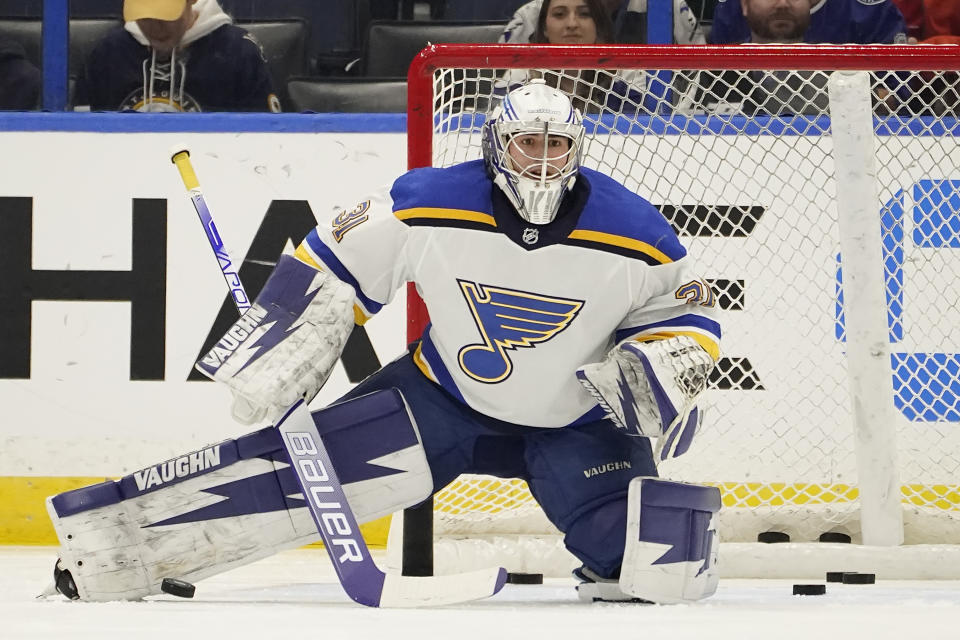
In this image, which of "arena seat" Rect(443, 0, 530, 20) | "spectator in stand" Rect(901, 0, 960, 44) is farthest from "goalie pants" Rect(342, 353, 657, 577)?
"spectator in stand" Rect(901, 0, 960, 44)

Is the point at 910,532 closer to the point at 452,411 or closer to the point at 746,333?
the point at 746,333

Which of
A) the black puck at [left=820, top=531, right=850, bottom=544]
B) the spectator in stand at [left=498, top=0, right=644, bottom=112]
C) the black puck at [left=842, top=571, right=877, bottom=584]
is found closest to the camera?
the black puck at [left=842, top=571, right=877, bottom=584]

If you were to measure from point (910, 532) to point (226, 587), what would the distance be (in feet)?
5.15

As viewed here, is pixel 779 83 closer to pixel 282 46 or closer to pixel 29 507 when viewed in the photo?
pixel 282 46

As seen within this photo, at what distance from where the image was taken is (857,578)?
9.30 feet

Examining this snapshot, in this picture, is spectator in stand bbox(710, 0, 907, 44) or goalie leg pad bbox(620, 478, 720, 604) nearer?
goalie leg pad bbox(620, 478, 720, 604)

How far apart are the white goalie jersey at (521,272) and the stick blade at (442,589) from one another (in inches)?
14.5

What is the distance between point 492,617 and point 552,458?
59cm

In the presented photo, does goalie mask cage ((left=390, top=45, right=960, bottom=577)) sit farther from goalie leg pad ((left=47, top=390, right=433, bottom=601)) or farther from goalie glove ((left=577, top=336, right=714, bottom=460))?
goalie glove ((left=577, top=336, right=714, bottom=460))

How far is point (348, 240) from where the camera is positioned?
2438 mm

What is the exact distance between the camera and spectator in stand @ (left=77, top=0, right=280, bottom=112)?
146 inches

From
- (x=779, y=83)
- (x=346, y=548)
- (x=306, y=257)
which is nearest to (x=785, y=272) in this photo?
(x=779, y=83)

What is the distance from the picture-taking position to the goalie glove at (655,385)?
7.66 ft

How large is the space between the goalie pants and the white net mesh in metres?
0.60
